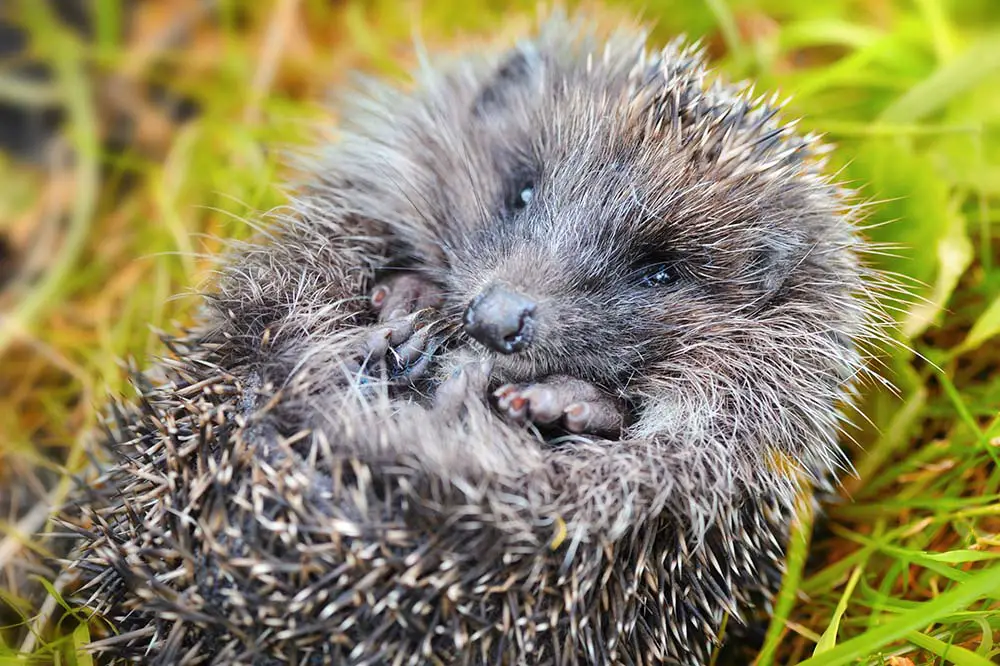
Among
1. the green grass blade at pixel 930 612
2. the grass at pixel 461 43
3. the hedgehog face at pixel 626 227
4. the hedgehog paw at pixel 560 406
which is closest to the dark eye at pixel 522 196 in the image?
the hedgehog face at pixel 626 227

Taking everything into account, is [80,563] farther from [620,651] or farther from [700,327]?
[700,327]

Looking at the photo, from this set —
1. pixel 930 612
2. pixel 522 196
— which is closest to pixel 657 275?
pixel 522 196

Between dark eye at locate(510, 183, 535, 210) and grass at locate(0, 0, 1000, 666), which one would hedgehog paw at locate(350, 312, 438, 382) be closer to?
dark eye at locate(510, 183, 535, 210)

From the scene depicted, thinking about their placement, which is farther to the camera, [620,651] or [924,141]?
[924,141]

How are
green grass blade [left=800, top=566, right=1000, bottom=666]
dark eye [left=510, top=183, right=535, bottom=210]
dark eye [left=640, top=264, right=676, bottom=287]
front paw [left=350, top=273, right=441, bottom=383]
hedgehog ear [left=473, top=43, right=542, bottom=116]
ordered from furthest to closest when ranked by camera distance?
hedgehog ear [left=473, top=43, right=542, bottom=116]
dark eye [left=510, top=183, right=535, bottom=210]
dark eye [left=640, top=264, right=676, bottom=287]
front paw [left=350, top=273, right=441, bottom=383]
green grass blade [left=800, top=566, right=1000, bottom=666]

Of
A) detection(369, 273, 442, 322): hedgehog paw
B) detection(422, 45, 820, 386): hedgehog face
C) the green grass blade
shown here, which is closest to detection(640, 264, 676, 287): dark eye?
detection(422, 45, 820, 386): hedgehog face

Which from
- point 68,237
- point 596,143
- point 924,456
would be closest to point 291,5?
point 68,237
